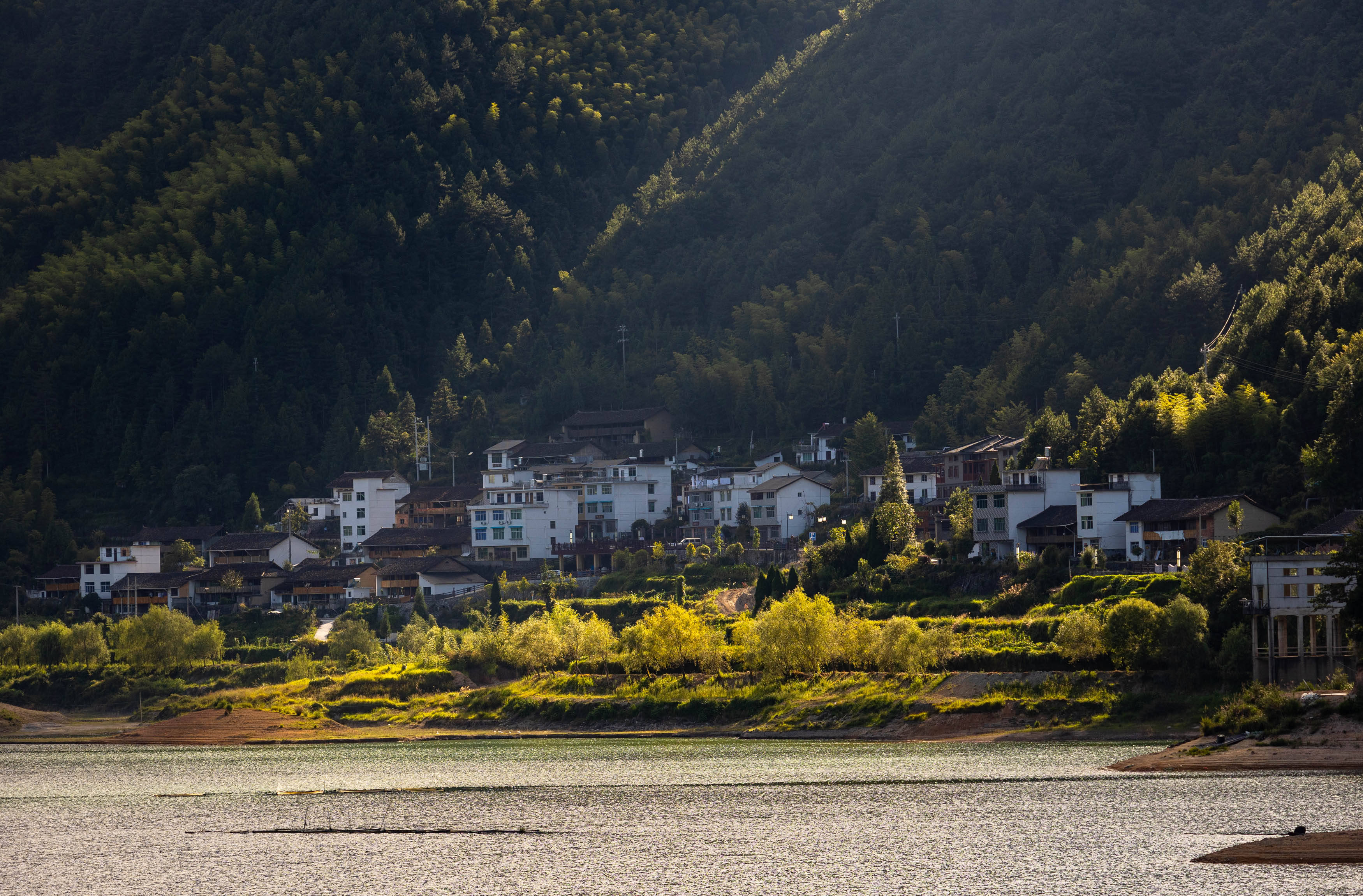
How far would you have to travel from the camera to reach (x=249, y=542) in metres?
136

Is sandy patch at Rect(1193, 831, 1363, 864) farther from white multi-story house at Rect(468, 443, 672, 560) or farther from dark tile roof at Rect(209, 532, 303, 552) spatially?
dark tile roof at Rect(209, 532, 303, 552)

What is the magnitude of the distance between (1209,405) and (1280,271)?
34114 mm

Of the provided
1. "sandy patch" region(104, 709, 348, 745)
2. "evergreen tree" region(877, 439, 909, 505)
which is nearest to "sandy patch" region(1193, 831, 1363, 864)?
"sandy patch" region(104, 709, 348, 745)

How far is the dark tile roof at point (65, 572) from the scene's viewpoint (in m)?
137

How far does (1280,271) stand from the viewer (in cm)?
11994

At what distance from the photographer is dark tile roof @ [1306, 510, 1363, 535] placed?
6838 centimetres

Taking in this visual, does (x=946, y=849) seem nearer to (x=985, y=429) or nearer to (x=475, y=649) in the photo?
(x=475, y=649)

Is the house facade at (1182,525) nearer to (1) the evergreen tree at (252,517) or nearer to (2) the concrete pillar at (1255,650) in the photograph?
(2) the concrete pillar at (1255,650)

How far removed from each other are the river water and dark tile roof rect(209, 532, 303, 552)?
223 feet

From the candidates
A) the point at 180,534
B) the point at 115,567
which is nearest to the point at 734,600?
the point at 115,567

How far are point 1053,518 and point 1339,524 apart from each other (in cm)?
1987

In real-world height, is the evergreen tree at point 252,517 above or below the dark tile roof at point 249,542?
above

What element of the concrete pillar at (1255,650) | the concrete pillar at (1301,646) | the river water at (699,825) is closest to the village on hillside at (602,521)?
the concrete pillar at (1255,650)

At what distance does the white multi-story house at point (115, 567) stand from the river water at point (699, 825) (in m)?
70.1
